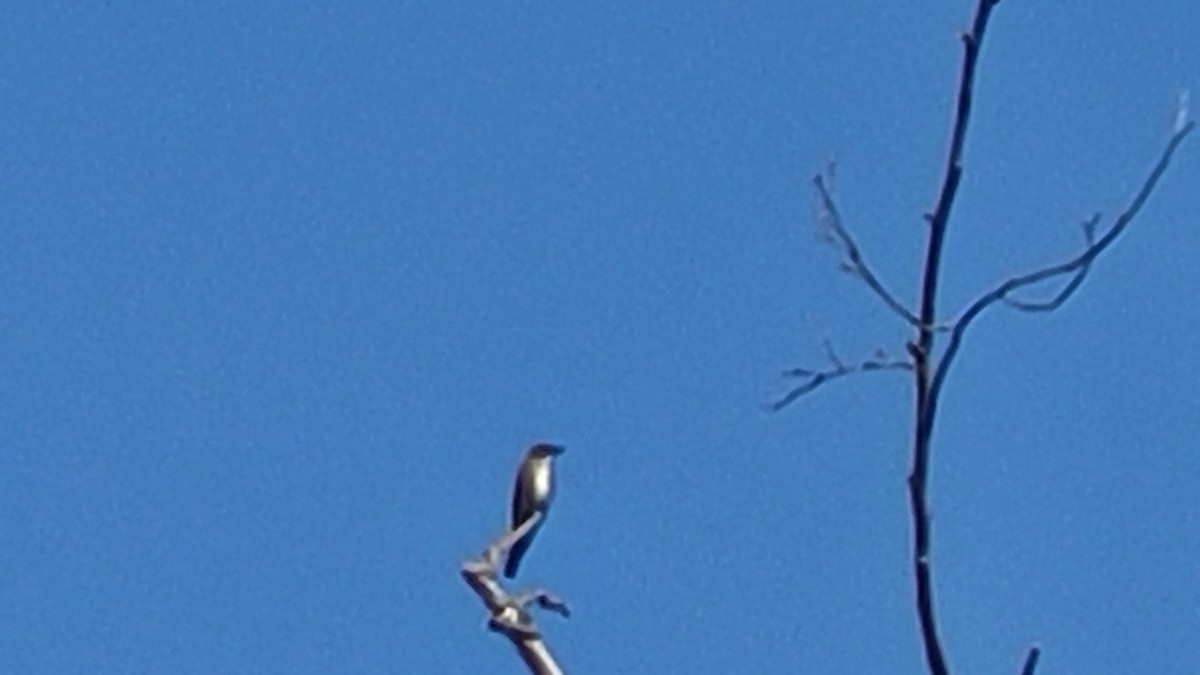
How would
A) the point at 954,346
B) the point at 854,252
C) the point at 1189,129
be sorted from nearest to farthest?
the point at 954,346 → the point at 854,252 → the point at 1189,129

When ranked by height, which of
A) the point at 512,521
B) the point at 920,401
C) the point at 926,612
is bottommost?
the point at 926,612

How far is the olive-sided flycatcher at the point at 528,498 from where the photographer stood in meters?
2.16

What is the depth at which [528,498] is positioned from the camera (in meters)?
2.20

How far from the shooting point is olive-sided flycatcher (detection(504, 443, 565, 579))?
216 centimetres

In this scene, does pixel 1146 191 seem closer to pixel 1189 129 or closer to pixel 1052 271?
pixel 1052 271

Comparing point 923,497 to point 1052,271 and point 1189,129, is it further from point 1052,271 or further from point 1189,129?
point 1189,129

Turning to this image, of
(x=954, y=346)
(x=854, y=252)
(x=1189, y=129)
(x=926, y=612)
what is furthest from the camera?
(x=1189, y=129)

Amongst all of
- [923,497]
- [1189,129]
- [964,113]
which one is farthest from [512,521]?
[1189,129]

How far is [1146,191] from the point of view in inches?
90.4

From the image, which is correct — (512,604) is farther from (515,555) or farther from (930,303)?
(930,303)

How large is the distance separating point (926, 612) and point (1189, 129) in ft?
2.72

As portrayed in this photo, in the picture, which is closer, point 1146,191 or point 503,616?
point 503,616

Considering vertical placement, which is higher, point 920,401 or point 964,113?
point 964,113

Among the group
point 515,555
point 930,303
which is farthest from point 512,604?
point 930,303
